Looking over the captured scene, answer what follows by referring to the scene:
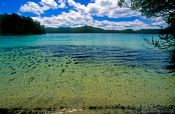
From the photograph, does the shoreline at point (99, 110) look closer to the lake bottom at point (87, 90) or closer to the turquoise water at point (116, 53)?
the lake bottom at point (87, 90)

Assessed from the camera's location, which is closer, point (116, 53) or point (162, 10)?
point (162, 10)

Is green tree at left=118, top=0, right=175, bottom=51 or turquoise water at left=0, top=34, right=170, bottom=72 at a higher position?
green tree at left=118, top=0, right=175, bottom=51

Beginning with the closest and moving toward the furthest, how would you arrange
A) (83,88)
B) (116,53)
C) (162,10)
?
(162,10) → (83,88) → (116,53)

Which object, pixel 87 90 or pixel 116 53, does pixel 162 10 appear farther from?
pixel 116 53

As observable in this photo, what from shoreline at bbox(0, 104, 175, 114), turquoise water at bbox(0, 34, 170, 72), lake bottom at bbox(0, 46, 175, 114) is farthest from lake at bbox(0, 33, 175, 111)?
turquoise water at bbox(0, 34, 170, 72)

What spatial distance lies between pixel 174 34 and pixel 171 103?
590 cm

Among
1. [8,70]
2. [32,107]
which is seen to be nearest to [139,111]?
[32,107]

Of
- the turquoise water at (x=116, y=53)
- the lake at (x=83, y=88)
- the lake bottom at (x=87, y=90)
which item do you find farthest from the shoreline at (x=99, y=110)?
the turquoise water at (x=116, y=53)

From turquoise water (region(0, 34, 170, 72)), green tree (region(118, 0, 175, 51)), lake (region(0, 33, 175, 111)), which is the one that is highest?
green tree (region(118, 0, 175, 51))

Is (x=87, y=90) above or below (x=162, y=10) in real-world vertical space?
below

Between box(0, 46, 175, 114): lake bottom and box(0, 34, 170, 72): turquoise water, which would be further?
box(0, 34, 170, 72): turquoise water

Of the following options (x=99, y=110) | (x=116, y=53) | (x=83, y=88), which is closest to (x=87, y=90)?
(x=83, y=88)

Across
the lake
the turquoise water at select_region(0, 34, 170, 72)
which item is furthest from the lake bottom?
the turquoise water at select_region(0, 34, 170, 72)

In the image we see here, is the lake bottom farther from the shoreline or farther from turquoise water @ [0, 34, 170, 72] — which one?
turquoise water @ [0, 34, 170, 72]
